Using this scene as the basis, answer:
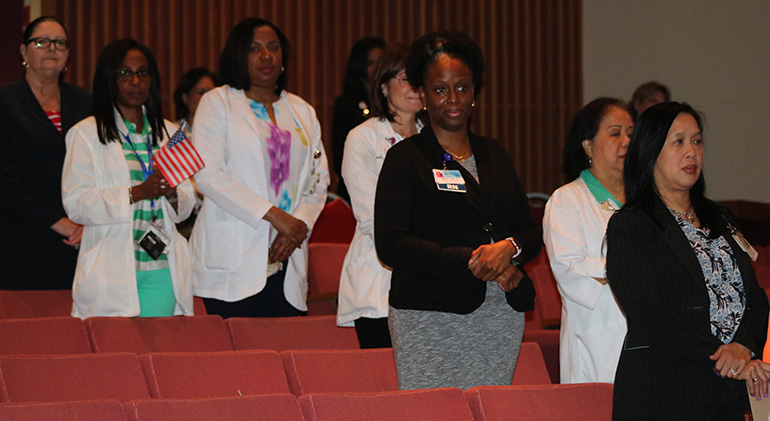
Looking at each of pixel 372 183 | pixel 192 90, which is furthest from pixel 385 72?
pixel 192 90

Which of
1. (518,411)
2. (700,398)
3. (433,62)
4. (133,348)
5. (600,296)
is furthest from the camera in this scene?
(133,348)

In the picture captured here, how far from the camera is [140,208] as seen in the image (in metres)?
3.43

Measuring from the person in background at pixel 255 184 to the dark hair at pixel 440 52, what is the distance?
3.64 ft

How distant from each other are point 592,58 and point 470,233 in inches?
236

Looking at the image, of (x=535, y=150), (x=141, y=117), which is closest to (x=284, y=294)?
(x=141, y=117)

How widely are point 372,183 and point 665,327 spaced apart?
1.36 meters

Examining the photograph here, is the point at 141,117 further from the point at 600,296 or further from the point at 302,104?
the point at 600,296

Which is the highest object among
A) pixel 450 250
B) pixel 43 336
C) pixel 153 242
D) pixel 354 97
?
pixel 354 97

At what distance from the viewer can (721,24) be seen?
7.54m

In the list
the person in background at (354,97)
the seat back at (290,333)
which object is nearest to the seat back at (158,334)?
the seat back at (290,333)

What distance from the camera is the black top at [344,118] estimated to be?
4.47 metres

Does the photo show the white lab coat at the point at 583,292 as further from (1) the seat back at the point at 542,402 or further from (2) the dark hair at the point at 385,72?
(2) the dark hair at the point at 385,72

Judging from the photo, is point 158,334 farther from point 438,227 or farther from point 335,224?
point 335,224

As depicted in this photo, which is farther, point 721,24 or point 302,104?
point 721,24
